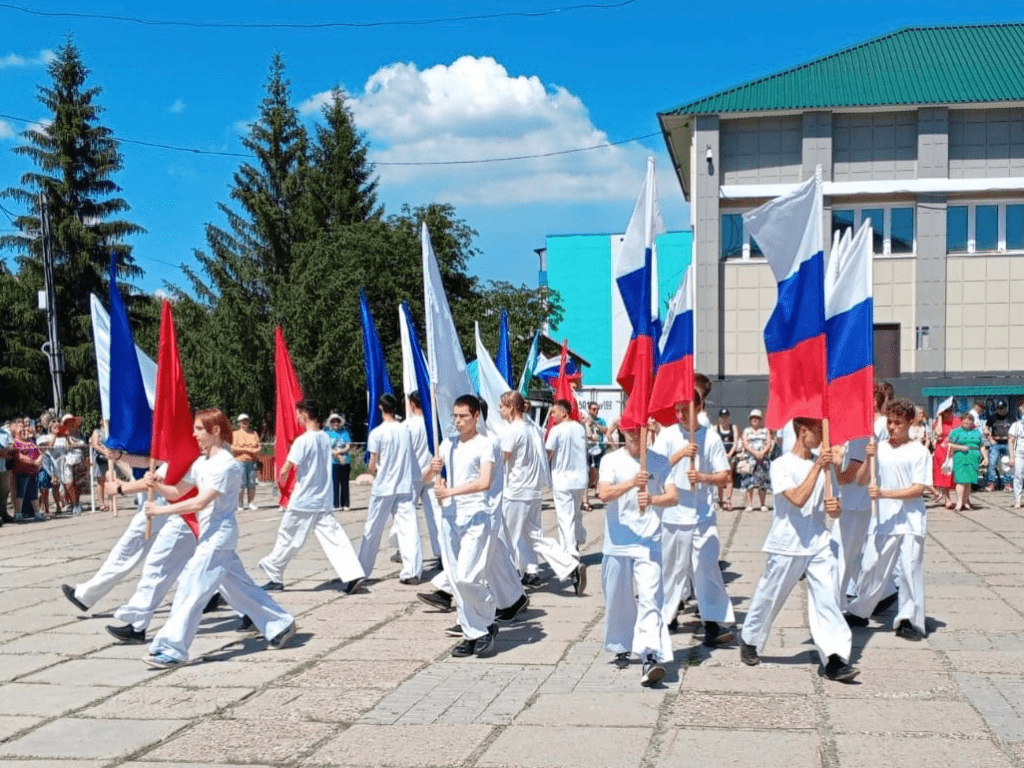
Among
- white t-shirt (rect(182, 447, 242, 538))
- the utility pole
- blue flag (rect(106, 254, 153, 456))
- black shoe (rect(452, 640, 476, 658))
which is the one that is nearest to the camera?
white t-shirt (rect(182, 447, 242, 538))

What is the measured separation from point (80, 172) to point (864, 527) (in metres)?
39.3

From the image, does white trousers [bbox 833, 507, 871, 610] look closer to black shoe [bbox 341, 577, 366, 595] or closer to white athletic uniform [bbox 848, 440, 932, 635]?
white athletic uniform [bbox 848, 440, 932, 635]

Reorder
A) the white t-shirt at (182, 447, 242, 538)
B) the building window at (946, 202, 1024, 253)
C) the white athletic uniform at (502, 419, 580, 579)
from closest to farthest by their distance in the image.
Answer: the white t-shirt at (182, 447, 242, 538)
the white athletic uniform at (502, 419, 580, 579)
the building window at (946, 202, 1024, 253)

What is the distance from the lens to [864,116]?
33875 millimetres

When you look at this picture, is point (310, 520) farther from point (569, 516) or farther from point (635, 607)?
point (635, 607)

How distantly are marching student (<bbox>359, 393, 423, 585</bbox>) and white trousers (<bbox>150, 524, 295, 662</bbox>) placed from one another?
10.1 ft

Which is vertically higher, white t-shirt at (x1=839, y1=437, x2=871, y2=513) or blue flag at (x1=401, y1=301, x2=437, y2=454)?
blue flag at (x1=401, y1=301, x2=437, y2=454)

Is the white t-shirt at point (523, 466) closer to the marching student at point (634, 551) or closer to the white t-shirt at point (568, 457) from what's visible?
the white t-shirt at point (568, 457)

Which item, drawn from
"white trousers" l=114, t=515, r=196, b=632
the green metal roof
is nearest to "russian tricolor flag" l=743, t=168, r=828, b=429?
"white trousers" l=114, t=515, r=196, b=632

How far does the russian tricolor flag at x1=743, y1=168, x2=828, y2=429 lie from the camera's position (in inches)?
307

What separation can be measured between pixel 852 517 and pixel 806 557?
1.48m

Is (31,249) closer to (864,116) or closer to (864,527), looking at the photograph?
(864,116)

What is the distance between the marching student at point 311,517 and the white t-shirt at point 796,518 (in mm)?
4860

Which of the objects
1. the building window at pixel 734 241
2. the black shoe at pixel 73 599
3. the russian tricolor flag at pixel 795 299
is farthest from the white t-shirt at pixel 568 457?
the building window at pixel 734 241
